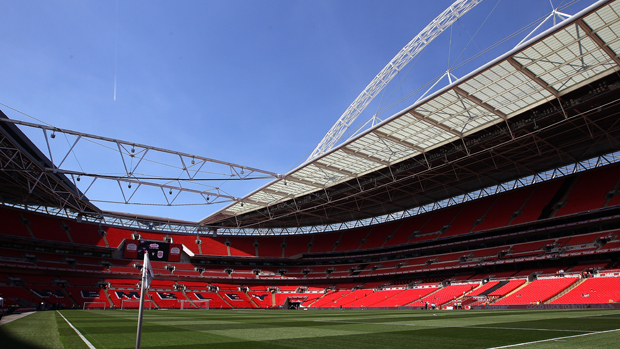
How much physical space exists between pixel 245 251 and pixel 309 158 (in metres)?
34.4

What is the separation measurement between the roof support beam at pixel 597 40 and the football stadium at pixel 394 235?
0.12 m

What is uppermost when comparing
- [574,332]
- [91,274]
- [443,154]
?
[443,154]

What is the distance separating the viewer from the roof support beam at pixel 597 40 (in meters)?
18.6

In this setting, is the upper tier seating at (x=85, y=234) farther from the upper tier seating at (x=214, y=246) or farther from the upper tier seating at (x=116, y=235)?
the upper tier seating at (x=214, y=246)

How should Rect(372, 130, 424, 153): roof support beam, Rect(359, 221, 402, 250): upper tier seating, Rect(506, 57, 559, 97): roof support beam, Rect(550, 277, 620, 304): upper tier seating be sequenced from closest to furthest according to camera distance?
Rect(506, 57, 559, 97): roof support beam → Rect(550, 277, 620, 304): upper tier seating → Rect(372, 130, 424, 153): roof support beam → Rect(359, 221, 402, 250): upper tier seating

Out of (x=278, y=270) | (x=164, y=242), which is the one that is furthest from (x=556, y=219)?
(x=164, y=242)

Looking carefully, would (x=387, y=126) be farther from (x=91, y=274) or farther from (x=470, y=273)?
(x=91, y=274)

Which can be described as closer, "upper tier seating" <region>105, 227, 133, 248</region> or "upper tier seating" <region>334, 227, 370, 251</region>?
"upper tier seating" <region>105, 227, 133, 248</region>

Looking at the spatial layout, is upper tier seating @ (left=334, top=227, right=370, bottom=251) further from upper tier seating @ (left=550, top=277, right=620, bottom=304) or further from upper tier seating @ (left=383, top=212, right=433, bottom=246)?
upper tier seating @ (left=550, top=277, right=620, bottom=304)

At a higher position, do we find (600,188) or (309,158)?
(309,158)

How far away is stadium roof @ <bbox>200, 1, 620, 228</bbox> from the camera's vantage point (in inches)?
816

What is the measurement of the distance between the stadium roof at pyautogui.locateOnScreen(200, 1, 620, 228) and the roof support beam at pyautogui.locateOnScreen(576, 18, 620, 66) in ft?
0.17

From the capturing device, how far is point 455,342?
8.64 m

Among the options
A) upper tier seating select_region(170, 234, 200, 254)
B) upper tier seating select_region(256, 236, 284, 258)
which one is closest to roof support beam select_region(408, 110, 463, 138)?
upper tier seating select_region(256, 236, 284, 258)
